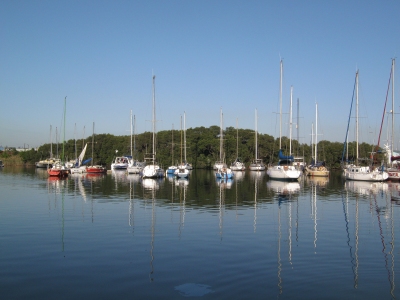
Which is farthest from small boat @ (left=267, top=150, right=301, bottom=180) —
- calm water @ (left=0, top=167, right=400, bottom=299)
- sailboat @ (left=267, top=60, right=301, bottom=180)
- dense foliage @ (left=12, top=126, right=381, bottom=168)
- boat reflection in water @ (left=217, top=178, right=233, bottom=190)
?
dense foliage @ (left=12, top=126, right=381, bottom=168)

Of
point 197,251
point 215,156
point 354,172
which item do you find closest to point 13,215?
point 197,251

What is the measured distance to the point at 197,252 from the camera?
54.0 ft

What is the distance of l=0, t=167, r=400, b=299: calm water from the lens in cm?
1213

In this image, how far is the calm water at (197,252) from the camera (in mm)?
12133

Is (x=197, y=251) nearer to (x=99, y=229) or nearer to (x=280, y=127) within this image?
(x=99, y=229)

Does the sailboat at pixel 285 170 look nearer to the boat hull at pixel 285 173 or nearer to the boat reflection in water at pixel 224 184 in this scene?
the boat hull at pixel 285 173

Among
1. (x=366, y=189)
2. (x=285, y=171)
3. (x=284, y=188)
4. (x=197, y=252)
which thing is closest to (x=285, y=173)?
(x=285, y=171)

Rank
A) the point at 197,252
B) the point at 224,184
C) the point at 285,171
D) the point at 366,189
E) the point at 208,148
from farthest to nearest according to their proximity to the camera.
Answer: the point at 208,148
the point at 285,171
the point at 224,184
the point at 366,189
the point at 197,252

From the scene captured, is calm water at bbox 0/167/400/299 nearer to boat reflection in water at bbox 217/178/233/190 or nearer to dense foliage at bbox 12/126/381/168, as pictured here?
boat reflection in water at bbox 217/178/233/190

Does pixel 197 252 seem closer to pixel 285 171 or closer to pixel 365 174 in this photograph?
pixel 285 171

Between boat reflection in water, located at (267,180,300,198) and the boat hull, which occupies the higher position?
the boat hull

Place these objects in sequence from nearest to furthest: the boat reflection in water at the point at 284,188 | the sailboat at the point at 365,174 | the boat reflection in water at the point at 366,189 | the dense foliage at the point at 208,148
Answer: the boat reflection in water at the point at 284,188, the boat reflection in water at the point at 366,189, the sailboat at the point at 365,174, the dense foliage at the point at 208,148

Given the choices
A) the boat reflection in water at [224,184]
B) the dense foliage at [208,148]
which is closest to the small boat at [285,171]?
the boat reflection in water at [224,184]

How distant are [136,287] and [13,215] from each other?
53.0ft
